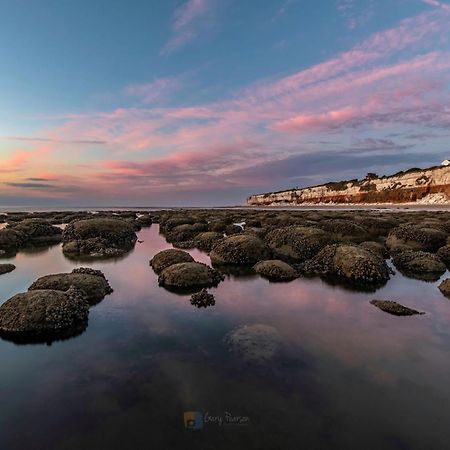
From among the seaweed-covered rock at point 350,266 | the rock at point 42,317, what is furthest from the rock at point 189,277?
the seaweed-covered rock at point 350,266

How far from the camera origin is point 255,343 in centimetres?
1081

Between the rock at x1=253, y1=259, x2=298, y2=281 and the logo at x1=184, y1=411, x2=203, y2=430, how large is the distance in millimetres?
13054

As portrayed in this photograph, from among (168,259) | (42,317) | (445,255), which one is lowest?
(445,255)

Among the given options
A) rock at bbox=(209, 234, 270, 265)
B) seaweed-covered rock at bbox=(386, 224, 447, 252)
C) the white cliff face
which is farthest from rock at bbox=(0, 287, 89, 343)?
the white cliff face

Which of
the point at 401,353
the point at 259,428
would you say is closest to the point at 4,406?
the point at 259,428

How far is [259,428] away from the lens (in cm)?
679

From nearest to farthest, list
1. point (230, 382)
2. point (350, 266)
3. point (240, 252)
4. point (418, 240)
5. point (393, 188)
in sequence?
1. point (230, 382)
2. point (350, 266)
3. point (240, 252)
4. point (418, 240)
5. point (393, 188)

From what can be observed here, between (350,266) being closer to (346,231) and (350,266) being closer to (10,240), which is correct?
(346,231)

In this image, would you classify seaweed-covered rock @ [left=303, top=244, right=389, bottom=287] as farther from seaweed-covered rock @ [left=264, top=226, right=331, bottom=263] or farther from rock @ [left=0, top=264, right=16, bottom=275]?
rock @ [left=0, top=264, right=16, bottom=275]

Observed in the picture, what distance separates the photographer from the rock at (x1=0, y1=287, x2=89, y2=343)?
11.6 meters

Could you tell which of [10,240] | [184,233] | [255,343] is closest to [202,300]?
[255,343]

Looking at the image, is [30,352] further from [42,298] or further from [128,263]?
[128,263]

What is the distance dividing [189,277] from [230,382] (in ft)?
34.1

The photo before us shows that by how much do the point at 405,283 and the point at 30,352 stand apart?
18.6 meters
